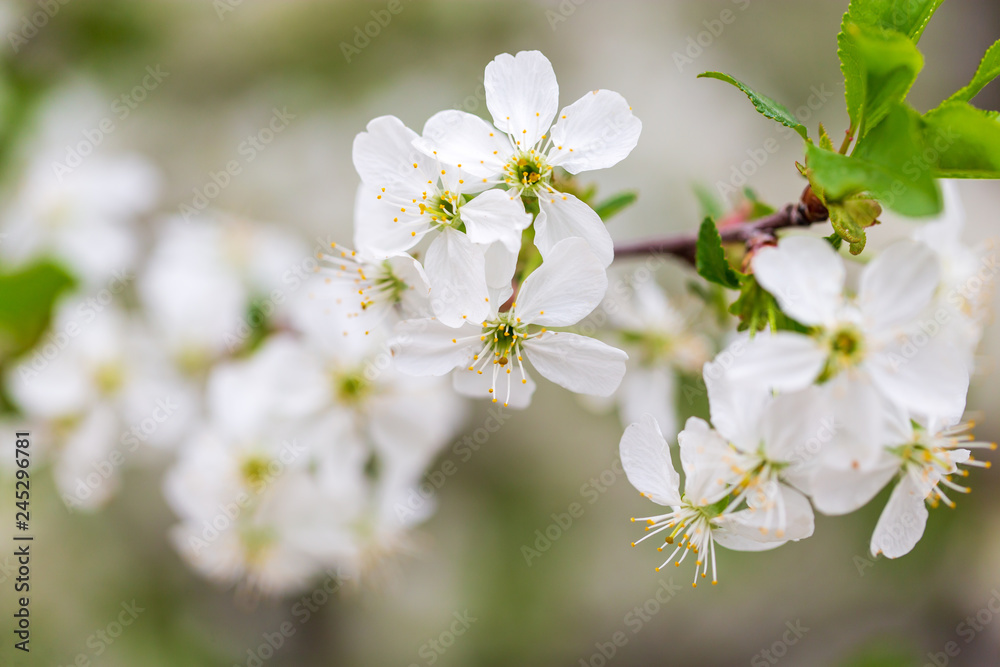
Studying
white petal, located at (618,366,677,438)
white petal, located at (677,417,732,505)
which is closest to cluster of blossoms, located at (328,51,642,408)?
white petal, located at (677,417,732,505)

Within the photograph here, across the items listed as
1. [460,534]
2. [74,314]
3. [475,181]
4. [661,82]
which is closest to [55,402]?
[74,314]

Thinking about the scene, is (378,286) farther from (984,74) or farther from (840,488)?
(984,74)

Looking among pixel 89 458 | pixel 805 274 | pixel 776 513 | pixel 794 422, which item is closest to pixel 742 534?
pixel 776 513

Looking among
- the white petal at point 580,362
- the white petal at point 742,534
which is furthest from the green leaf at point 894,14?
the white petal at point 742,534

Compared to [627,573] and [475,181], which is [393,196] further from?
[627,573]

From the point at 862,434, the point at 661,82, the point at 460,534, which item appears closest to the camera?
the point at 862,434

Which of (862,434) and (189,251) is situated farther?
(189,251)

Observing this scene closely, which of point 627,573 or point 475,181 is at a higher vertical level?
point 475,181
